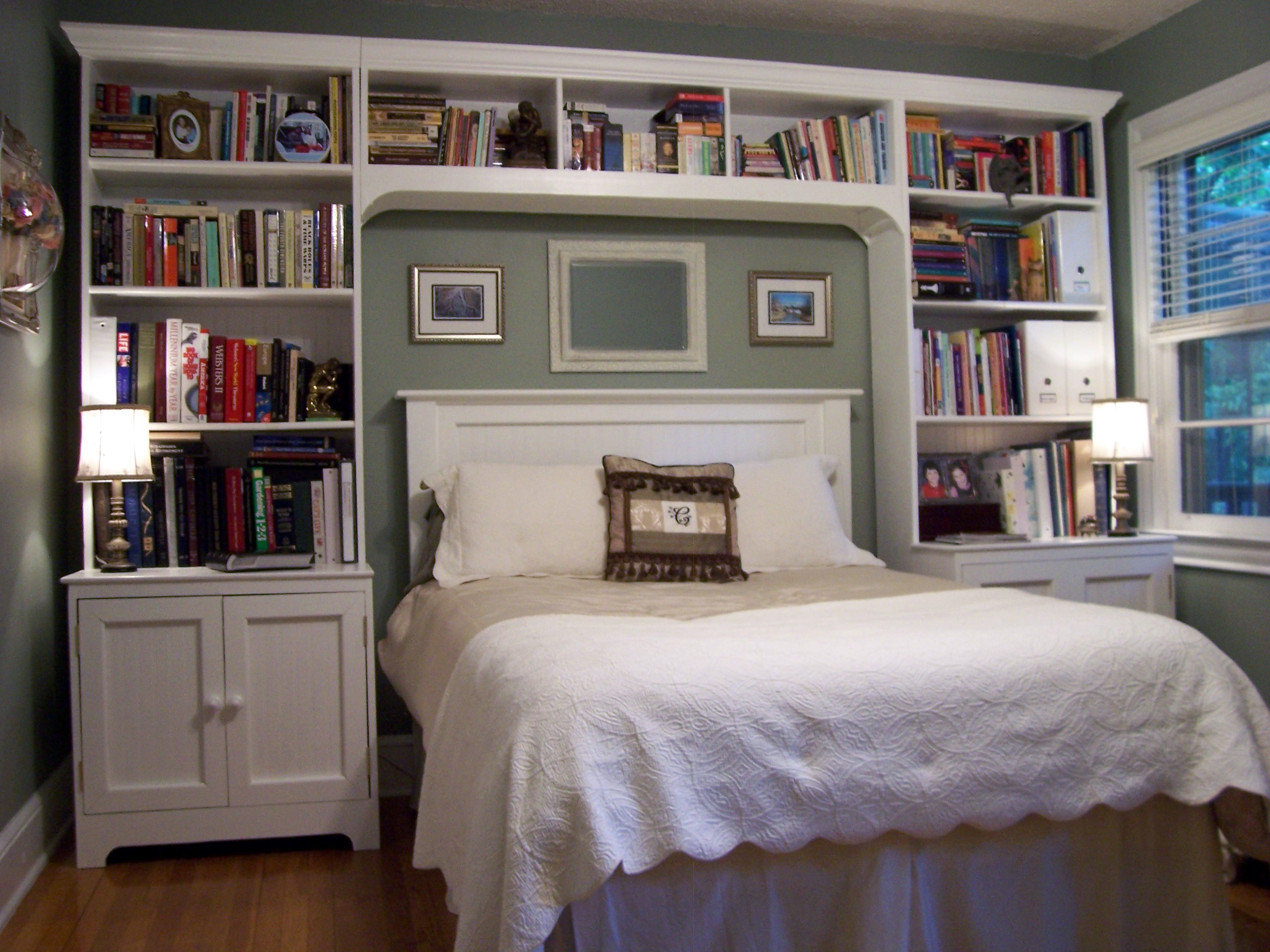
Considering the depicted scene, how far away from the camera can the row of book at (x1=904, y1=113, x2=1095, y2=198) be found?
3.42m

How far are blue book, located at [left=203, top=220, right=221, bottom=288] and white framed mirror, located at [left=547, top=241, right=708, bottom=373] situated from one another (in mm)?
1005

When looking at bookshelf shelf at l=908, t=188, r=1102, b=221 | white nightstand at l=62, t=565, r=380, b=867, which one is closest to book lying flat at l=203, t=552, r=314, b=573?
white nightstand at l=62, t=565, r=380, b=867

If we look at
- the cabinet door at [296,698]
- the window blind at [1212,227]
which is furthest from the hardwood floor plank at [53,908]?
the window blind at [1212,227]

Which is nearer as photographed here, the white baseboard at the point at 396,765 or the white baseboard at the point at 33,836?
the white baseboard at the point at 33,836

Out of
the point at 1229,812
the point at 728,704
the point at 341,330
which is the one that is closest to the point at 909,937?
the point at 728,704

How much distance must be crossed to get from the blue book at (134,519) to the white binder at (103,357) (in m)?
0.26

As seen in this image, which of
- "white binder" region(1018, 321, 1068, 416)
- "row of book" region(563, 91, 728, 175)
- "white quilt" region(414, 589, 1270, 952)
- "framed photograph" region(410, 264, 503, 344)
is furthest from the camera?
"white binder" region(1018, 321, 1068, 416)

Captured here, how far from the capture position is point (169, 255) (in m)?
2.91

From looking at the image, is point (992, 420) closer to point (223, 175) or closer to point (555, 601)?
point (555, 601)

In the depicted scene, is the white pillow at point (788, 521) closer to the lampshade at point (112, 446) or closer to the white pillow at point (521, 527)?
the white pillow at point (521, 527)

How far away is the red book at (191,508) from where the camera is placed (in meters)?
2.88

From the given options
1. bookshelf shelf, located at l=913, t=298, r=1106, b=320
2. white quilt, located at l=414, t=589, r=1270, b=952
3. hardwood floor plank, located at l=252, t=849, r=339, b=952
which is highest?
bookshelf shelf, located at l=913, t=298, r=1106, b=320

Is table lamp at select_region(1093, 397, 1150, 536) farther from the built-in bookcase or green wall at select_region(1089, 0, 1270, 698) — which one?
the built-in bookcase

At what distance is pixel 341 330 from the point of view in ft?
10.6
